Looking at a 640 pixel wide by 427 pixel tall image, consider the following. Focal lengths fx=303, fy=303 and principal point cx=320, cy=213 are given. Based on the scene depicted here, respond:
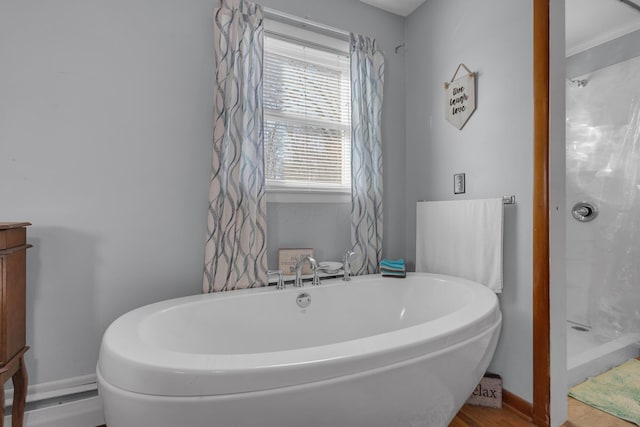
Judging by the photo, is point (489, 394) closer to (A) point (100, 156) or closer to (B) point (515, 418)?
(B) point (515, 418)

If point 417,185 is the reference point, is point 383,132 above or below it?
above

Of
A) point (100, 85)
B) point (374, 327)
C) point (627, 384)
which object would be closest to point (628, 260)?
point (627, 384)

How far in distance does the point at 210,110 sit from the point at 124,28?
526mm

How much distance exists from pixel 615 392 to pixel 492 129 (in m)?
1.57

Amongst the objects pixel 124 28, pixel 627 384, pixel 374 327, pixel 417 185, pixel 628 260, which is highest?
pixel 124 28

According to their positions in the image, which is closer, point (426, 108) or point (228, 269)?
point (228, 269)

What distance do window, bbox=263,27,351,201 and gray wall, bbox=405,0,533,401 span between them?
1.88ft

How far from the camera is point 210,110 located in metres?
1.67

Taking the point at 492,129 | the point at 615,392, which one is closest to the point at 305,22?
the point at 492,129

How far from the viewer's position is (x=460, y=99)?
187 cm

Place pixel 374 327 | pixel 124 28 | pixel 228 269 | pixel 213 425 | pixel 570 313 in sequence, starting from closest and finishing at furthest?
1. pixel 213 425
2. pixel 124 28
3. pixel 228 269
4. pixel 374 327
5. pixel 570 313

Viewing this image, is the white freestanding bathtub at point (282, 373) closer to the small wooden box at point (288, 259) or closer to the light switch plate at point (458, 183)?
the small wooden box at point (288, 259)

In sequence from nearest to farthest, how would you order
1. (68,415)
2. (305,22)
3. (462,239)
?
1. (68,415)
2. (462,239)
3. (305,22)

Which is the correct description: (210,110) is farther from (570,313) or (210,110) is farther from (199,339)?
(570,313)
